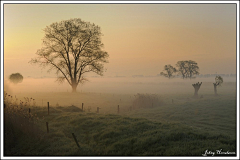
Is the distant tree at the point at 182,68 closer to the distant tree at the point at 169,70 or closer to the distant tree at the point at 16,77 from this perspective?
the distant tree at the point at 169,70

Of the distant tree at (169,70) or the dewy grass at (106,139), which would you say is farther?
the distant tree at (169,70)

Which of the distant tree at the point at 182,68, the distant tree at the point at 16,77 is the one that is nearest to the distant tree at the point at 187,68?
the distant tree at the point at 182,68

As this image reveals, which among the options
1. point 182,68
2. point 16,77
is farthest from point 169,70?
point 16,77

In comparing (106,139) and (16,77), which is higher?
(16,77)

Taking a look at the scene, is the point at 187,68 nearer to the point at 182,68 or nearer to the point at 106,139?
the point at 182,68

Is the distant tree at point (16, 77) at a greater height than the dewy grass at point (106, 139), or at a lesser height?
greater

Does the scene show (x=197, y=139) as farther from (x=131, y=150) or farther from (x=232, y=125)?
(x=232, y=125)

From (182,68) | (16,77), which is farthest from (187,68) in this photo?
(16,77)

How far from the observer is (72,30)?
41719 mm

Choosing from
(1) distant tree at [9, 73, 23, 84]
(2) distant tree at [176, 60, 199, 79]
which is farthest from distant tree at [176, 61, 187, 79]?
(1) distant tree at [9, 73, 23, 84]

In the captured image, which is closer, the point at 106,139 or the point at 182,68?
the point at 106,139

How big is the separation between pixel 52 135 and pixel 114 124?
17.1ft

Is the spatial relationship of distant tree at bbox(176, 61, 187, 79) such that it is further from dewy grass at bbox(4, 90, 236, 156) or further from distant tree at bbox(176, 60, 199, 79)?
dewy grass at bbox(4, 90, 236, 156)

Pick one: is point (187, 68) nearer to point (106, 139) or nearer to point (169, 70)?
point (169, 70)
